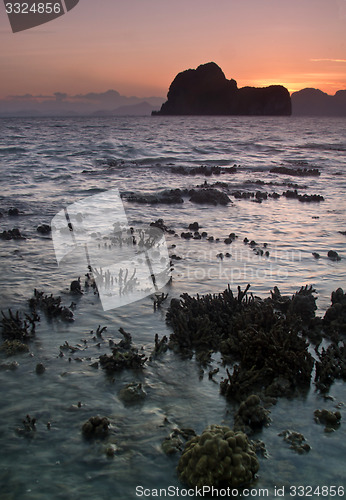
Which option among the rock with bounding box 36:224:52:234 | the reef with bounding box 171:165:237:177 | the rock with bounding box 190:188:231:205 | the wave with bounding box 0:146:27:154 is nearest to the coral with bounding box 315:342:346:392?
the rock with bounding box 36:224:52:234

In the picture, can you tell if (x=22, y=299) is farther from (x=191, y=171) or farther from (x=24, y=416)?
(x=191, y=171)

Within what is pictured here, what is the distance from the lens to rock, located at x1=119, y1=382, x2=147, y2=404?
4844mm

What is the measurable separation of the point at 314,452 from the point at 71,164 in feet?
90.9

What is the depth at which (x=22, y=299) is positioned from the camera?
7.60 meters

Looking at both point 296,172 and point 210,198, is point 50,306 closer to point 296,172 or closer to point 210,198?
point 210,198

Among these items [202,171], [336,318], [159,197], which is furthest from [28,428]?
[202,171]

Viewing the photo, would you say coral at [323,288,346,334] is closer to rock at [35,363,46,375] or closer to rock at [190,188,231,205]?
rock at [35,363,46,375]

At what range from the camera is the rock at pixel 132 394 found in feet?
15.9

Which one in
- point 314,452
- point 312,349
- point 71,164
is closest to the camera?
point 314,452

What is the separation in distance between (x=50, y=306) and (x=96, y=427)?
3077 mm

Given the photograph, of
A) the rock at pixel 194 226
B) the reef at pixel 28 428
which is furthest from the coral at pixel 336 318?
the rock at pixel 194 226

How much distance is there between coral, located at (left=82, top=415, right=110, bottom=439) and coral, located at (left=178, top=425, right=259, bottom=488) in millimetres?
875

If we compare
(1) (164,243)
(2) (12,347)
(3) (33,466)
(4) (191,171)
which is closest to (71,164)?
(4) (191,171)

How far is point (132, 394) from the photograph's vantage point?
489cm
